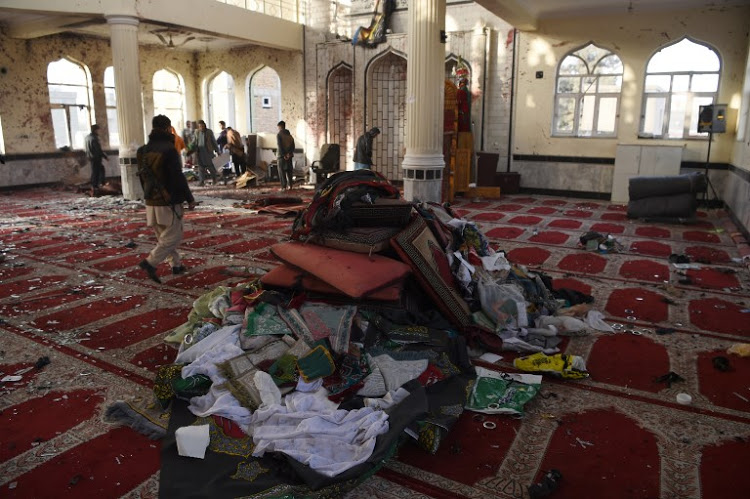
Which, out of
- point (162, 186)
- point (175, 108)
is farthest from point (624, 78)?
point (175, 108)

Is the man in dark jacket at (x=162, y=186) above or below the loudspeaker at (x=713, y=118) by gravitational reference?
below

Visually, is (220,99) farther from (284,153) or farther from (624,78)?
(624,78)

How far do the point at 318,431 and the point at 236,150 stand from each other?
13314 millimetres

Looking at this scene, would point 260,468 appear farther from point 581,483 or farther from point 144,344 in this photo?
point 144,344

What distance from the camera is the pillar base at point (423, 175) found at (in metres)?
8.90

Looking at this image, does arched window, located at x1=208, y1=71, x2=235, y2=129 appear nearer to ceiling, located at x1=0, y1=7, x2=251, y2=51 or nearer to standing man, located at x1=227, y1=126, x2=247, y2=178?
ceiling, located at x1=0, y1=7, x2=251, y2=51

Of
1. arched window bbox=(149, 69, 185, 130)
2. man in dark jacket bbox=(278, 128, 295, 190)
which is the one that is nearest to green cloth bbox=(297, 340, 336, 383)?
man in dark jacket bbox=(278, 128, 295, 190)

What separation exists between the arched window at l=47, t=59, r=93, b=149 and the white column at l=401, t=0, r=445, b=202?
31.2 ft

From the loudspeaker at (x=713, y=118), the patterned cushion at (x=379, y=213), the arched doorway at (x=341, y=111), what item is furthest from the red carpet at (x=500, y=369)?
the arched doorway at (x=341, y=111)

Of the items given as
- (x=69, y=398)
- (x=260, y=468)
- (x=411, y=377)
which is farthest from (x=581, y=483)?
(x=69, y=398)

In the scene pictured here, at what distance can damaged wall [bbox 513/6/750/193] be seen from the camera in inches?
407

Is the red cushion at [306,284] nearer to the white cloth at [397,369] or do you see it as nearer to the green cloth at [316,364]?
the white cloth at [397,369]

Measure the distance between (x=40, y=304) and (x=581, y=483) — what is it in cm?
462

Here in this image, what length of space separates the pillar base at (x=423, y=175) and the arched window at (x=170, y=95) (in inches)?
402
